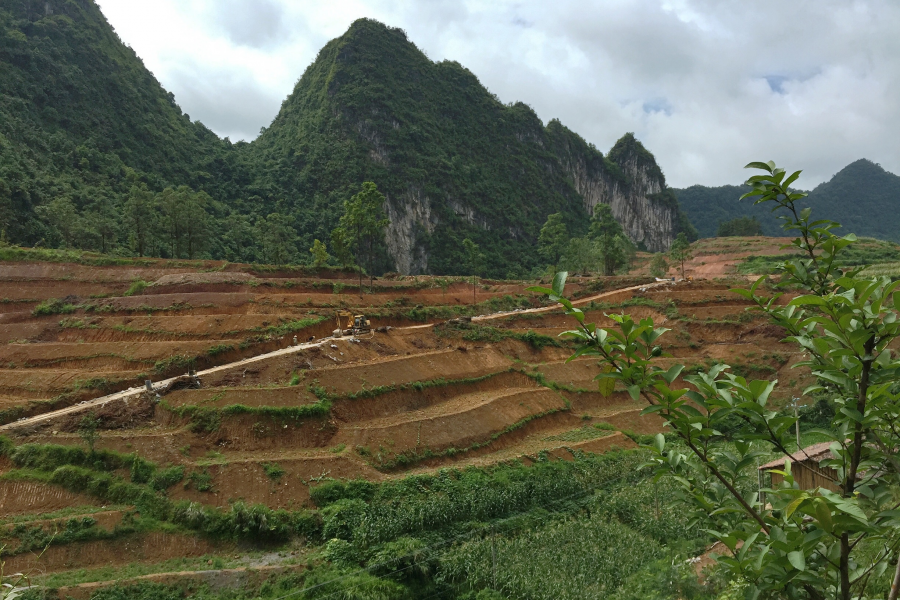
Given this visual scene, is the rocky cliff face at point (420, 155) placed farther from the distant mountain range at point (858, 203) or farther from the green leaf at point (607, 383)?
the green leaf at point (607, 383)

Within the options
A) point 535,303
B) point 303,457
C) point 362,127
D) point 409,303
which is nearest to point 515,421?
point 303,457

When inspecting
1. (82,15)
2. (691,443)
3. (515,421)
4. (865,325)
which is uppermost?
(82,15)

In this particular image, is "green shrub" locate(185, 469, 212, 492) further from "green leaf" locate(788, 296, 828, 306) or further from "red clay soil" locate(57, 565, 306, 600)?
"green leaf" locate(788, 296, 828, 306)

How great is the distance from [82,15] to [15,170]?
45.7 meters

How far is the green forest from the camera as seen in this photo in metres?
53.2

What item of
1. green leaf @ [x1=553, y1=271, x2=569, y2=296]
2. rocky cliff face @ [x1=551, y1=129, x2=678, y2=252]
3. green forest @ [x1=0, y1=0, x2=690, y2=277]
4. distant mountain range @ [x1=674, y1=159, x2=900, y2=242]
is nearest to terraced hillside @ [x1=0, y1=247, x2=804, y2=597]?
green leaf @ [x1=553, y1=271, x2=569, y2=296]

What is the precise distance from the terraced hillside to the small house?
9.76ft

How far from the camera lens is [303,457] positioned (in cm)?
2120

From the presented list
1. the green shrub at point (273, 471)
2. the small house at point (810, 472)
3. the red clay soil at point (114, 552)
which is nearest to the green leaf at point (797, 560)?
the small house at point (810, 472)

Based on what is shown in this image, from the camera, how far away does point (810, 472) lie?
1163 centimetres

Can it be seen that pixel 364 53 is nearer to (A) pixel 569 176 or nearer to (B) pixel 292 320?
(A) pixel 569 176

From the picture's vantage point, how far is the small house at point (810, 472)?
3029mm

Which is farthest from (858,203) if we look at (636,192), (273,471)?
(273,471)

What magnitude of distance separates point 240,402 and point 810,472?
19615 mm
